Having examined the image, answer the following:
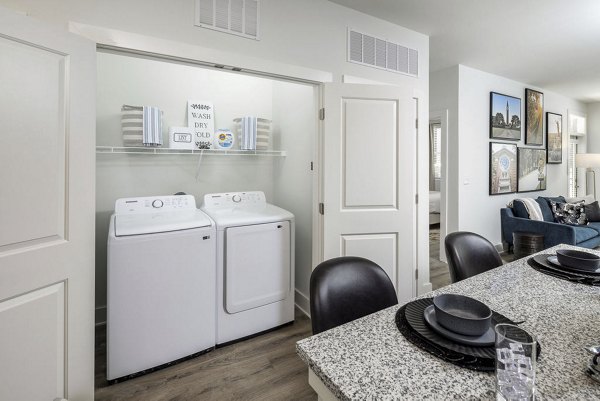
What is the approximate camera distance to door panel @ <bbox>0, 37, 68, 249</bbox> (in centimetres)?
121

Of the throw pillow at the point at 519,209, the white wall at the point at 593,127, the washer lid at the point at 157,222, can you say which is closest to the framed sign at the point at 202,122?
the washer lid at the point at 157,222

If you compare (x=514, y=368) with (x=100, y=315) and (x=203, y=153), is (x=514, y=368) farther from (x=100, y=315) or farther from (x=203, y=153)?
(x=100, y=315)

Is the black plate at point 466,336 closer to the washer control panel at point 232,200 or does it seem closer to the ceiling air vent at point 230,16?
the ceiling air vent at point 230,16

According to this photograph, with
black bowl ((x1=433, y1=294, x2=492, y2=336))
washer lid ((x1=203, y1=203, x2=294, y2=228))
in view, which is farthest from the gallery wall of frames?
black bowl ((x1=433, y1=294, x2=492, y2=336))

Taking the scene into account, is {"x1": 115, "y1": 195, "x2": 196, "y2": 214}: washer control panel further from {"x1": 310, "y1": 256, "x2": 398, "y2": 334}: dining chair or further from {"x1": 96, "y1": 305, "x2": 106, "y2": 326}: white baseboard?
{"x1": 310, "y1": 256, "x2": 398, "y2": 334}: dining chair

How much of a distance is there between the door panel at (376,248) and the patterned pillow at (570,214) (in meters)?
3.73

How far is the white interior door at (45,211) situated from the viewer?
1.22 metres

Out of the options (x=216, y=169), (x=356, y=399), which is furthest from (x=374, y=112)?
(x=356, y=399)

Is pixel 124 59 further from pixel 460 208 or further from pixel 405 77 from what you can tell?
pixel 460 208

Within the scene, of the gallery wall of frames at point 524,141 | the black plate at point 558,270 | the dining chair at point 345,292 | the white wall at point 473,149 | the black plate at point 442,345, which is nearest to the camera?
the black plate at point 442,345

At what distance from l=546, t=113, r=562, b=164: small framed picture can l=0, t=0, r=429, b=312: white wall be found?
13.0 ft

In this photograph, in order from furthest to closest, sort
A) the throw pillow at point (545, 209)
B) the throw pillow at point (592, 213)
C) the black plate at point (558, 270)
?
1. the throw pillow at point (592, 213)
2. the throw pillow at point (545, 209)
3. the black plate at point (558, 270)

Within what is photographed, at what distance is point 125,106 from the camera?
2469mm

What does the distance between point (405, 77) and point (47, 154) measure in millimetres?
2749
